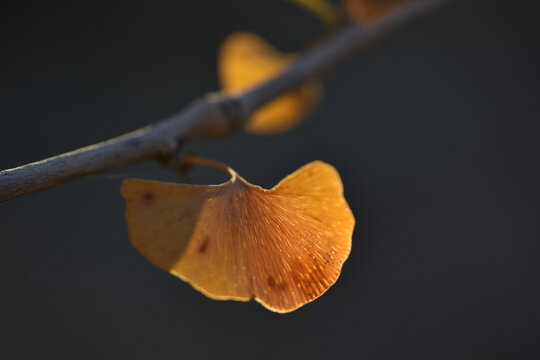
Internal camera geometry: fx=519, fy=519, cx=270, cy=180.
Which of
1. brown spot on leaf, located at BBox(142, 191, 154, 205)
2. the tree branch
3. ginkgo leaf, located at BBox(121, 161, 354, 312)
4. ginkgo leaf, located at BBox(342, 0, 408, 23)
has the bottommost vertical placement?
ginkgo leaf, located at BBox(121, 161, 354, 312)

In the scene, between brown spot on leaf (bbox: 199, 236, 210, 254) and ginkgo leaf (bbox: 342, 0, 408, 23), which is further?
ginkgo leaf (bbox: 342, 0, 408, 23)

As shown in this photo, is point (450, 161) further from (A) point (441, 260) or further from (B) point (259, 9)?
(B) point (259, 9)

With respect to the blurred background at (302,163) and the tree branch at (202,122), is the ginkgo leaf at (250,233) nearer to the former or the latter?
the tree branch at (202,122)

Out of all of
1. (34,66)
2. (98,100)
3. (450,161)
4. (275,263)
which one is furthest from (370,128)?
(275,263)

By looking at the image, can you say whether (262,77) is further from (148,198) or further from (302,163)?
(302,163)

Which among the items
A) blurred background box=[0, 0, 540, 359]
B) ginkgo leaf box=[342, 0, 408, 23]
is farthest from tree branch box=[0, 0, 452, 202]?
blurred background box=[0, 0, 540, 359]

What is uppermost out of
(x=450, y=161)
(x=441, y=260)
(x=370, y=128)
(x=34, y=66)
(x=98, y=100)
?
(x=34, y=66)

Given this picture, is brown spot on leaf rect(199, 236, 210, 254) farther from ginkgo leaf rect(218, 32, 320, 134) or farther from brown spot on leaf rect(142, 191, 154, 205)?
ginkgo leaf rect(218, 32, 320, 134)
